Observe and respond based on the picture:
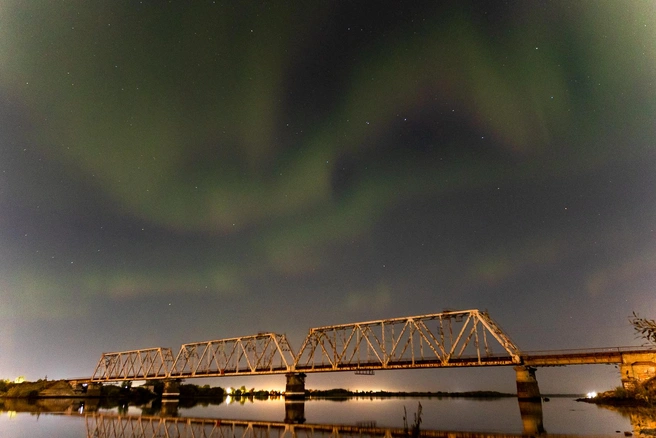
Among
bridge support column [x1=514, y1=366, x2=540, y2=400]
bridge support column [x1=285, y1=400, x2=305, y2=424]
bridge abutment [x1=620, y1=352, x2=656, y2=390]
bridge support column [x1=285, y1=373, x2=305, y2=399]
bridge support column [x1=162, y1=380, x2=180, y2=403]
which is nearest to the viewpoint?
bridge support column [x1=285, y1=400, x2=305, y2=424]

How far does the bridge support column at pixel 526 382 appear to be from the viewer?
59469mm

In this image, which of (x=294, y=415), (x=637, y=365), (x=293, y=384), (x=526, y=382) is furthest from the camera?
(x=293, y=384)

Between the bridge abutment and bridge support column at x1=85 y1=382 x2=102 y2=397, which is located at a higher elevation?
bridge support column at x1=85 y1=382 x2=102 y2=397

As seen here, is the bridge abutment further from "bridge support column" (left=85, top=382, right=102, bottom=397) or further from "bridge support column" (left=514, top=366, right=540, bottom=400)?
"bridge support column" (left=85, top=382, right=102, bottom=397)

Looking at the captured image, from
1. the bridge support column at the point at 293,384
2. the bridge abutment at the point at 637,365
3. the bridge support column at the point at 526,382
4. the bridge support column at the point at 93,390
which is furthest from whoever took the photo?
the bridge support column at the point at 93,390

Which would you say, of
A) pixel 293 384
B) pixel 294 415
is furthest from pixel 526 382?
pixel 293 384

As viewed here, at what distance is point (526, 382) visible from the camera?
59625mm

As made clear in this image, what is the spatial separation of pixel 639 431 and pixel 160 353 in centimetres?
11709

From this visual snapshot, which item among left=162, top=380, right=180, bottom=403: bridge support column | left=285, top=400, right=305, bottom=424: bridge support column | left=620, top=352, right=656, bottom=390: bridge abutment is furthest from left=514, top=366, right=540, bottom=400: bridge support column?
left=162, top=380, right=180, bottom=403: bridge support column

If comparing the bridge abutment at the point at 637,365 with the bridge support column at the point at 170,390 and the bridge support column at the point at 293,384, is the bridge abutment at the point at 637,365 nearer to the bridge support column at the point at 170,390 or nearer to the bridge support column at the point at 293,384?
the bridge support column at the point at 293,384

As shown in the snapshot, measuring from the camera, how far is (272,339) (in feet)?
302

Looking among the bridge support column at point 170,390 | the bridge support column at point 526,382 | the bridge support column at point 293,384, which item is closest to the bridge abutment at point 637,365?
the bridge support column at point 526,382

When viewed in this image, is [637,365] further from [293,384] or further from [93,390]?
[93,390]

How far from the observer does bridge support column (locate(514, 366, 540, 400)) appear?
2341 inches
